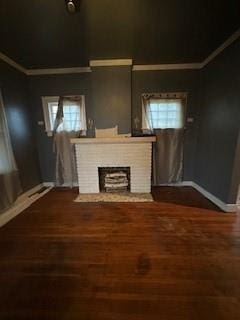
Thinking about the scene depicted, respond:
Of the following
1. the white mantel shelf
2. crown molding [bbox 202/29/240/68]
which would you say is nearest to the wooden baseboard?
the white mantel shelf

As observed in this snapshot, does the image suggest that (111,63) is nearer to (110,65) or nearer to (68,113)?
(110,65)

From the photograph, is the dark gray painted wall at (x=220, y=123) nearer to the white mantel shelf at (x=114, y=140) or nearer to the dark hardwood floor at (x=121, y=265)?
the dark hardwood floor at (x=121, y=265)

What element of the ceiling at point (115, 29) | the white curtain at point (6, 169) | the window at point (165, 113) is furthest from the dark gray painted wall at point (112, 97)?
the white curtain at point (6, 169)

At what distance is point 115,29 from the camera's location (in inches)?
99.7

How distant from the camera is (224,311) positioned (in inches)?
52.1

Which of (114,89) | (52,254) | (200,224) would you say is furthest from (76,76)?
(200,224)

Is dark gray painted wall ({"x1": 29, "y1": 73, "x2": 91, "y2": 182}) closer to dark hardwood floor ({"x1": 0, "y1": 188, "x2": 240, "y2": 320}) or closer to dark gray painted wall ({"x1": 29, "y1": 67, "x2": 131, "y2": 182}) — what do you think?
dark gray painted wall ({"x1": 29, "y1": 67, "x2": 131, "y2": 182})

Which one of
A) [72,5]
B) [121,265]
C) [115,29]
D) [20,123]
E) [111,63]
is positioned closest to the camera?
[121,265]

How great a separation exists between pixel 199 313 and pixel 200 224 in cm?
130

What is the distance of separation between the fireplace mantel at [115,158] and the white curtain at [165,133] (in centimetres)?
44

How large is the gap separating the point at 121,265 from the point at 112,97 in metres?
2.92

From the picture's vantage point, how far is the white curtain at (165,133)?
3.76 meters

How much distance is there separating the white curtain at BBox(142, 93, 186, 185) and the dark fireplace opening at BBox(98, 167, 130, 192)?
70 centimetres

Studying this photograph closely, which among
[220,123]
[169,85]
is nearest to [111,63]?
[169,85]
